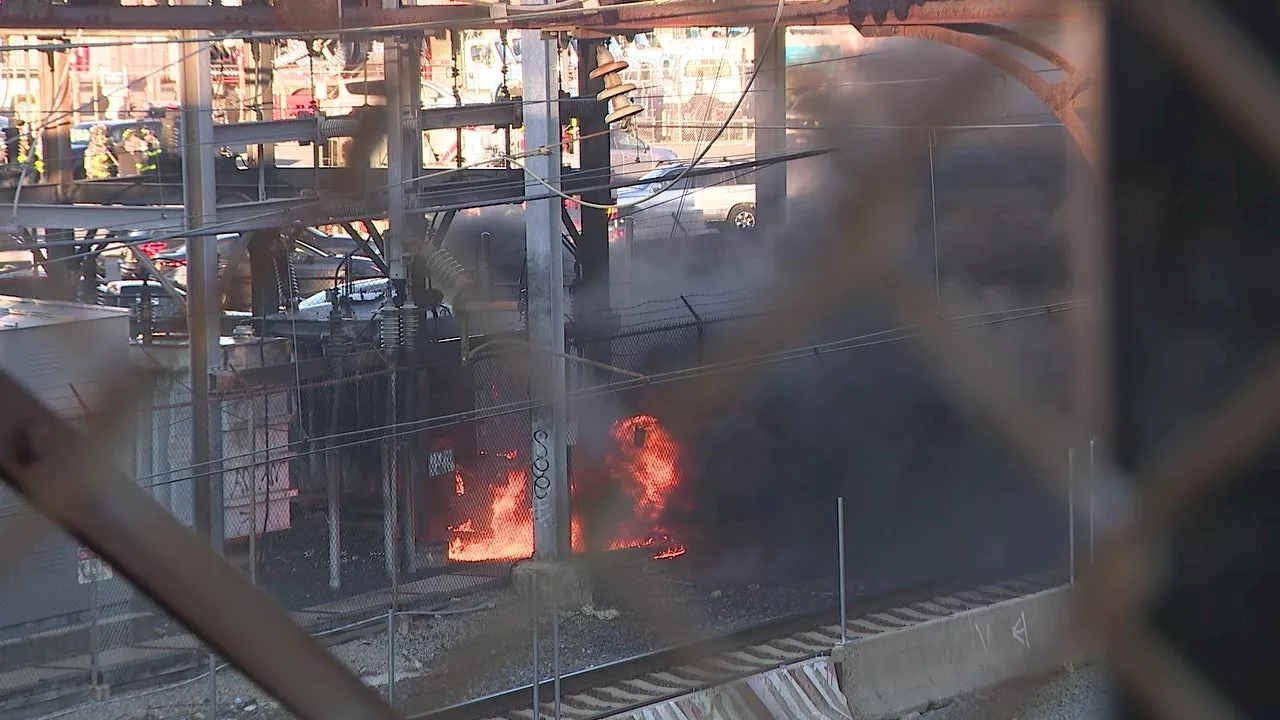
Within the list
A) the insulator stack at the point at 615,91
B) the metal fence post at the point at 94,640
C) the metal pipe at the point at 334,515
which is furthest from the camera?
the metal pipe at the point at 334,515

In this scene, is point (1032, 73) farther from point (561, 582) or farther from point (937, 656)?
point (561, 582)

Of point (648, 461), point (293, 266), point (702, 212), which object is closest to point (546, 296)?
point (648, 461)

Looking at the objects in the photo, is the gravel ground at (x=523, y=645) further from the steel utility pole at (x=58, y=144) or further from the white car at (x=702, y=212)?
the white car at (x=702, y=212)

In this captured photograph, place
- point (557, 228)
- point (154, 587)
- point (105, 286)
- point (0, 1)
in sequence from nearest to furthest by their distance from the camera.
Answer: point (154, 587)
point (0, 1)
point (557, 228)
point (105, 286)

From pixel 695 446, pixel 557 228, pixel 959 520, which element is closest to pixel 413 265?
pixel 557 228

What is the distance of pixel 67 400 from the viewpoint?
5.34 m

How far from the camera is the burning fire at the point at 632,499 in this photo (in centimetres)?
760

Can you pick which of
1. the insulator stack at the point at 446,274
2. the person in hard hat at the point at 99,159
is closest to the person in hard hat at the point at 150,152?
the person in hard hat at the point at 99,159

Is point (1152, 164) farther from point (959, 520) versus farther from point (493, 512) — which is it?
point (959, 520)

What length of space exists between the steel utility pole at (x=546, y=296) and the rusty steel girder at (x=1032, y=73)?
2951 mm

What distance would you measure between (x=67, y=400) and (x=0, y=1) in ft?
6.04

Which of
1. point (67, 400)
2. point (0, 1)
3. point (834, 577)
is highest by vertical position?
point (0, 1)

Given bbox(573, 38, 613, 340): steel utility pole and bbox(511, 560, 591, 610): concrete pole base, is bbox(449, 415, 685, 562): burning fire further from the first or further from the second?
bbox(573, 38, 613, 340): steel utility pole

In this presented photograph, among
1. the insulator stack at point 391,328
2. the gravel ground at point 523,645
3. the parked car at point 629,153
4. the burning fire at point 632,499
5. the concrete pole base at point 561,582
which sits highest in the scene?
the parked car at point 629,153
